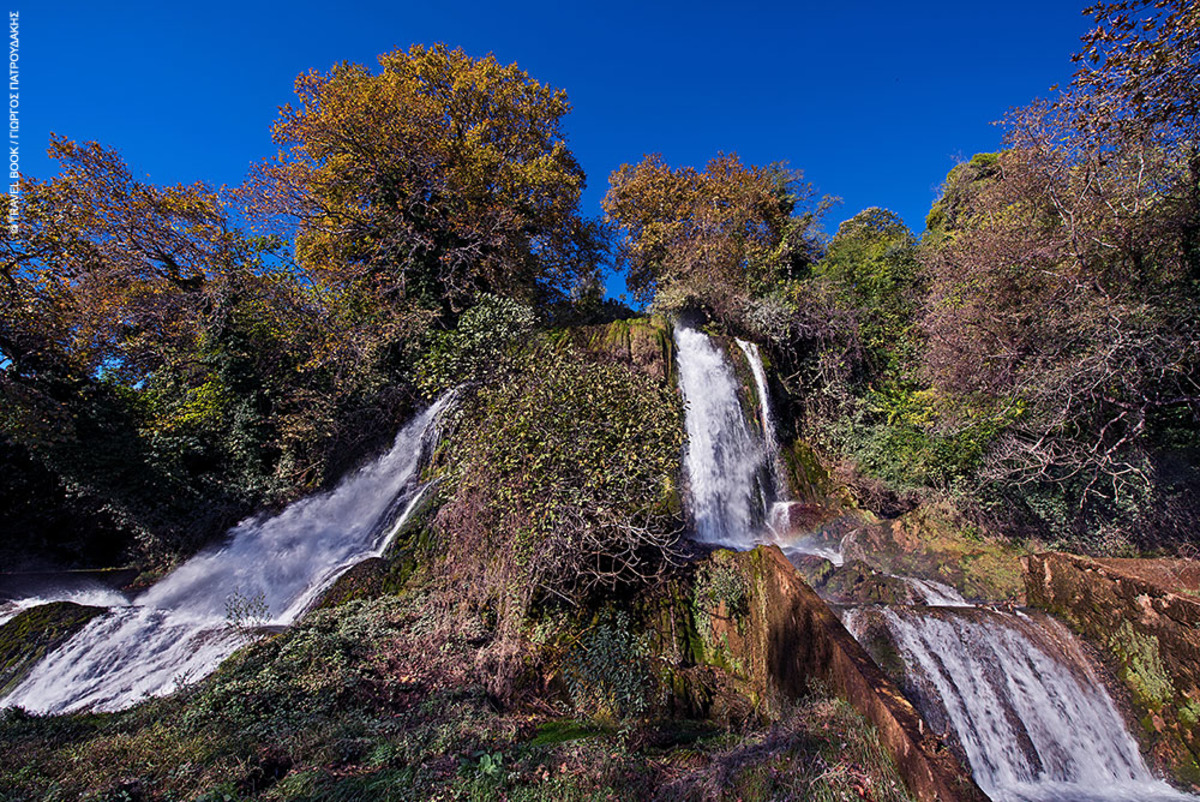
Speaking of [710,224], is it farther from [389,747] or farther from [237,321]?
[389,747]

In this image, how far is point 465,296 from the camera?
45.6 feet

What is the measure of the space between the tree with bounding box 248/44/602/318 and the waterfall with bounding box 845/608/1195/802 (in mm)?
12709

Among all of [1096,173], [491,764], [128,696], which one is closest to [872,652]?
[491,764]

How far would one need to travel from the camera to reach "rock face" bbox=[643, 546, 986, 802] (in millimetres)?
3381

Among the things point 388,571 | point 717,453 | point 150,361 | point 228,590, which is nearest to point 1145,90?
point 717,453

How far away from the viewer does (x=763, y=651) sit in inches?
208

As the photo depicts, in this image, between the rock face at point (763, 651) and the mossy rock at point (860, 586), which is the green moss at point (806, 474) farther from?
the rock face at point (763, 651)

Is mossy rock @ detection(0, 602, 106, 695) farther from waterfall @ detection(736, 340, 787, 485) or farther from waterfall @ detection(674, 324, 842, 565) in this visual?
waterfall @ detection(736, 340, 787, 485)

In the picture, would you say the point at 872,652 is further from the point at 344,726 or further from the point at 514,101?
the point at 514,101

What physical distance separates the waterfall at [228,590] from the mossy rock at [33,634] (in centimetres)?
14

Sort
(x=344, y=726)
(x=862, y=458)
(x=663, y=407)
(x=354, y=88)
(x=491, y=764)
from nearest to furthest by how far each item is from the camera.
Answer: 1. (x=491, y=764)
2. (x=344, y=726)
3. (x=663, y=407)
4. (x=862, y=458)
5. (x=354, y=88)

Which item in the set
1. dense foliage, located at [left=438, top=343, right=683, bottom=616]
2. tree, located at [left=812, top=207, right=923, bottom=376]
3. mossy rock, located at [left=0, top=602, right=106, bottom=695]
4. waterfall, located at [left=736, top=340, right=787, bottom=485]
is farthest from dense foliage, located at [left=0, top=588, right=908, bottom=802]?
tree, located at [left=812, top=207, right=923, bottom=376]

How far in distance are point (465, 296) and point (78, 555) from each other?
11.8 metres

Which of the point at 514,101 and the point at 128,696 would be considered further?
the point at 514,101
